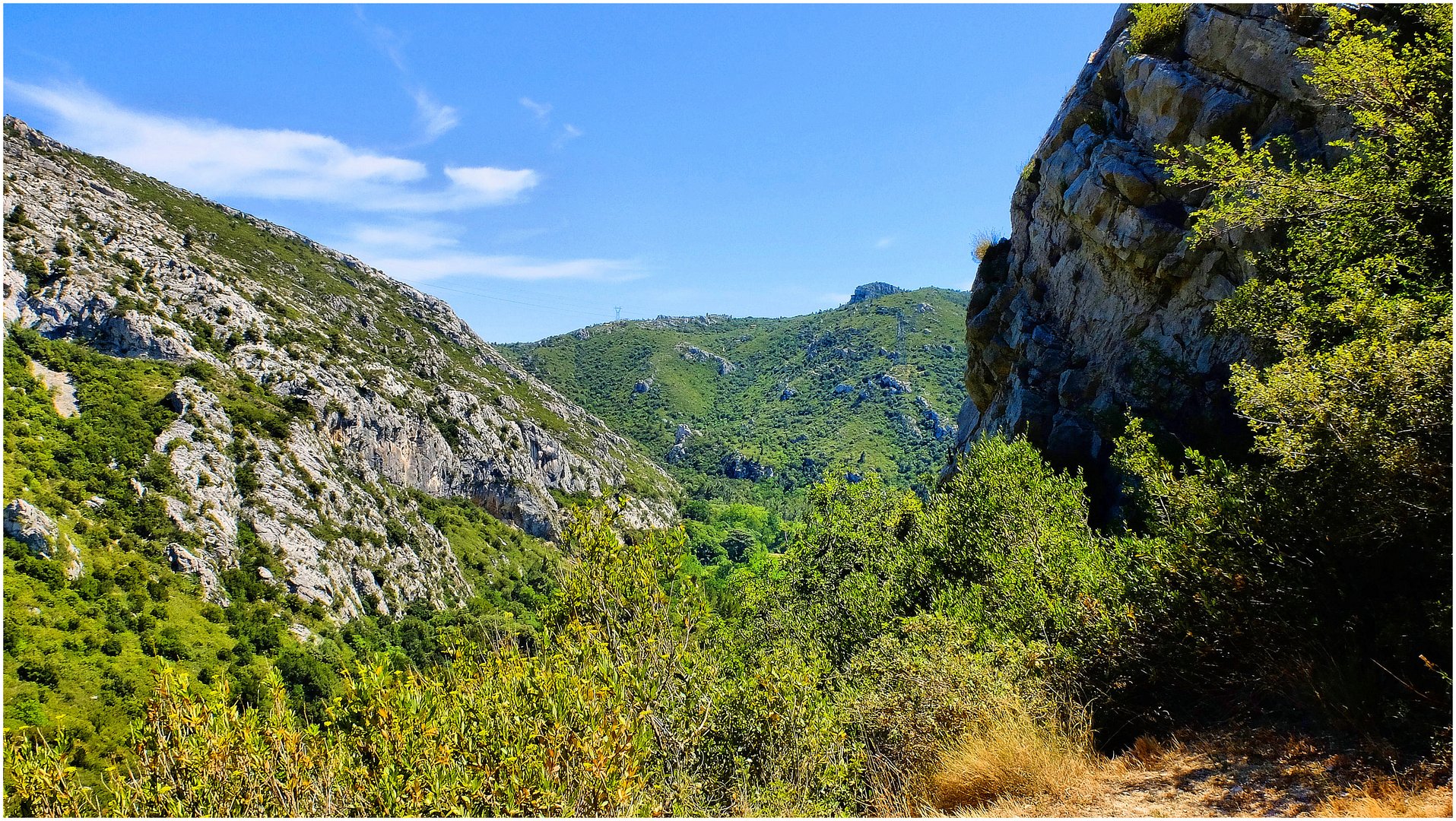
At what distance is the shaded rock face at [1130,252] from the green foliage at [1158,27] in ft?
1.50

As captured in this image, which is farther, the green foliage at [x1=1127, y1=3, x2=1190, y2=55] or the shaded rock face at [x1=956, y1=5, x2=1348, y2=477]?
the green foliage at [x1=1127, y1=3, x2=1190, y2=55]

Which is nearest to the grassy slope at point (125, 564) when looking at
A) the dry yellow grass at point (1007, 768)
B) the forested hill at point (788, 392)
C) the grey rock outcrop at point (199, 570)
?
the grey rock outcrop at point (199, 570)

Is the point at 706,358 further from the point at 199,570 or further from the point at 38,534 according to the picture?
the point at 38,534

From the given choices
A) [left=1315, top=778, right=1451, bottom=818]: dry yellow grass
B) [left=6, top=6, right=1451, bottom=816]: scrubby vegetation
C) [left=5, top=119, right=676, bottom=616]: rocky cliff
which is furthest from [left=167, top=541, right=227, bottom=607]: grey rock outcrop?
[left=1315, top=778, right=1451, bottom=818]: dry yellow grass

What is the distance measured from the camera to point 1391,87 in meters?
8.70

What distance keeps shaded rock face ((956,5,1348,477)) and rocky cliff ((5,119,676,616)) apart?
25771mm

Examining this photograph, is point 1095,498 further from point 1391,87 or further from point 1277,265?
point 1391,87

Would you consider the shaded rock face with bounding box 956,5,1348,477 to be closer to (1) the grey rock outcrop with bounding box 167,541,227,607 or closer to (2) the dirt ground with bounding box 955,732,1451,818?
(2) the dirt ground with bounding box 955,732,1451,818

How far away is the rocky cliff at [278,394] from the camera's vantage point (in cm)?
5856

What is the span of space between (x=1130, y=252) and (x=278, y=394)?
274 feet

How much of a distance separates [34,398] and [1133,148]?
7886 centimetres

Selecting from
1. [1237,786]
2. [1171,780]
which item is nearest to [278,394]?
[1171,780]

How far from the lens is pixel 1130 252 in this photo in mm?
24828

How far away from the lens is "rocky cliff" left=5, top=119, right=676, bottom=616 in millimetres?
58562
